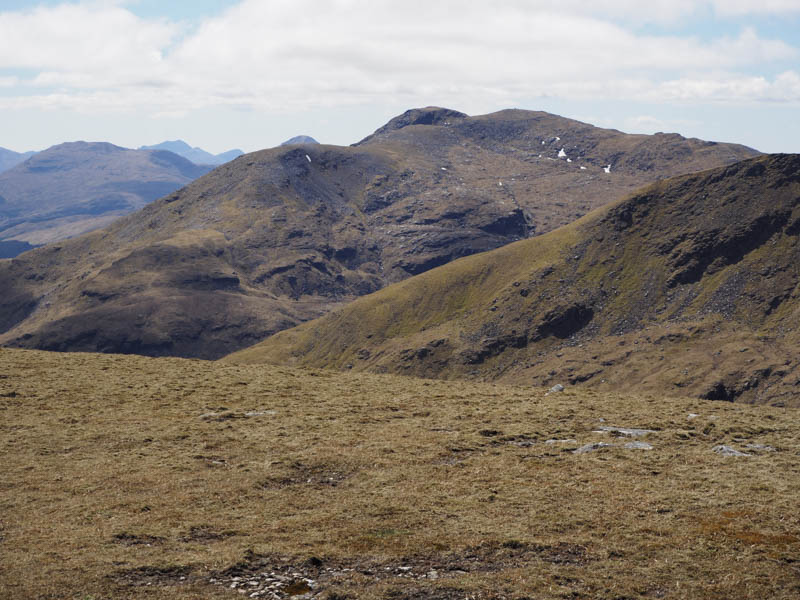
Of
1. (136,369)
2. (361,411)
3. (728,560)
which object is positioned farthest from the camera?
(136,369)

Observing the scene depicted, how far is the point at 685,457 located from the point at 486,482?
1171 centimetres

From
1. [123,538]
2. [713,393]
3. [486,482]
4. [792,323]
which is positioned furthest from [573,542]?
Result: [792,323]

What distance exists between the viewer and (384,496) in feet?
102

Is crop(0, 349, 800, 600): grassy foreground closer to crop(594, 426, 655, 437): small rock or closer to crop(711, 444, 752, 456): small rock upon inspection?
crop(711, 444, 752, 456): small rock

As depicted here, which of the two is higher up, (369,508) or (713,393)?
(369,508)

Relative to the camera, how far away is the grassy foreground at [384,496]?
23.2 metres

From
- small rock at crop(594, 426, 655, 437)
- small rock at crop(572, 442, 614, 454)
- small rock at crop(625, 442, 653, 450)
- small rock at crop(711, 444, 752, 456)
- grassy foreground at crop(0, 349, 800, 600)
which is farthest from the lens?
small rock at crop(594, 426, 655, 437)

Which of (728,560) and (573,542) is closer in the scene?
(728,560)

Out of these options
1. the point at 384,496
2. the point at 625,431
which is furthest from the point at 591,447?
the point at 384,496

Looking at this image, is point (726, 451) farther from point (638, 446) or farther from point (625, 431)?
point (625, 431)

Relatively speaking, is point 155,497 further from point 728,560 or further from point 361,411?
point 728,560

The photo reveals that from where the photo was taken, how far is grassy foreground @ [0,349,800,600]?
2323 centimetres

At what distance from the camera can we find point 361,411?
47719 mm

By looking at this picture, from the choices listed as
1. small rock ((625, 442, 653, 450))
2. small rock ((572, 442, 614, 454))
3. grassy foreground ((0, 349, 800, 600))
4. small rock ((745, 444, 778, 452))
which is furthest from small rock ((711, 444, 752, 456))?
small rock ((572, 442, 614, 454))
